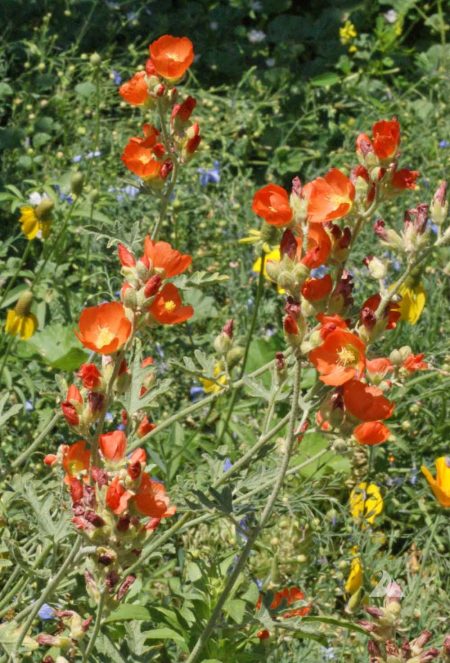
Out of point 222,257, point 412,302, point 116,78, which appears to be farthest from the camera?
point 116,78

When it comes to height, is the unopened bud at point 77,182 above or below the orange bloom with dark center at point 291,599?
above

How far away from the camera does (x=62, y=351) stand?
267 cm

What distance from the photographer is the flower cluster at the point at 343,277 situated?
1438mm

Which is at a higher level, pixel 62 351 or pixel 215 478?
pixel 215 478

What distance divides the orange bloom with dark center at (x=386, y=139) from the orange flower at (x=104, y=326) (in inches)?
16.1

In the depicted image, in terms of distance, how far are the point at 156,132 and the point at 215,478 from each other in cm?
59

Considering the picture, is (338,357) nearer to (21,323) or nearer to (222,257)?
(21,323)

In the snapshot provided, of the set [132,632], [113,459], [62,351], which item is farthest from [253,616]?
[62,351]

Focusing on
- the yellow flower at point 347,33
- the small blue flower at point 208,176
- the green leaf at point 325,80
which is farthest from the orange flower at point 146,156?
the yellow flower at point 347,33

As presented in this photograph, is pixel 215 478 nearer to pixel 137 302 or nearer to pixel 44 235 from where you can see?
pixel 137 302

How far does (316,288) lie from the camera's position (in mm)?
Result: 1500

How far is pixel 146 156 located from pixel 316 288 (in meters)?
0.53

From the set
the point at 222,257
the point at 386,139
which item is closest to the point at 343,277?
the point at 386,139

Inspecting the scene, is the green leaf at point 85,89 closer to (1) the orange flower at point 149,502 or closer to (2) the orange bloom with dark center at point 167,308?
(2) the orange bloom with dark center at point 167,308
